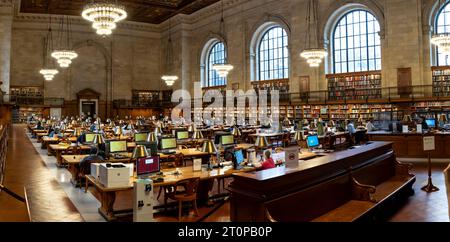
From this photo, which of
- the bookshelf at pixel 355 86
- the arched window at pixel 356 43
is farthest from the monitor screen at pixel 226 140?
the arched window at pixel 356 43

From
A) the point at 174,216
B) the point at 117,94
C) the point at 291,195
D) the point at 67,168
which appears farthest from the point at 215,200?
the point at 117,94

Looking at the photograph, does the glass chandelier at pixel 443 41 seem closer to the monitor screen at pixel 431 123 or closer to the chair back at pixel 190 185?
the monitor screen at pixel 431 123

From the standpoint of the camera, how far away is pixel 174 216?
5.22 m

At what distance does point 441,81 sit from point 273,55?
10.3m

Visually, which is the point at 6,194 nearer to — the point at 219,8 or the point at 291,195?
the point at 291,195

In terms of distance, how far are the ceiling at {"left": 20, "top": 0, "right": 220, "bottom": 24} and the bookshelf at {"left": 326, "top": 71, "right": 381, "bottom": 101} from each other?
37.0ft

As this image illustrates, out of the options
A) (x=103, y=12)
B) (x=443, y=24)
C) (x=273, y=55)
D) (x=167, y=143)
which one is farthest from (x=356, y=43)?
(x=167, y=143)

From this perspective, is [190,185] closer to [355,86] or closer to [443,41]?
[443,41]

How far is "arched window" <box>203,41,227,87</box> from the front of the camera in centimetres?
2691

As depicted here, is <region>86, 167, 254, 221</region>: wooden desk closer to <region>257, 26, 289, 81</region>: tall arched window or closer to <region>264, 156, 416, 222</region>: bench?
<region>264, 156, 416, 222</region>: bench

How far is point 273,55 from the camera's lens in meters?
23.0

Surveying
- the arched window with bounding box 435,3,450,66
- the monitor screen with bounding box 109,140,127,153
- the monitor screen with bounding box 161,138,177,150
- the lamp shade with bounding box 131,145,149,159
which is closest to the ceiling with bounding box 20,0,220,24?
the arched window with bounding box 435,3,450,66

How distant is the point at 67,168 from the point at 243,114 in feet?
48.7

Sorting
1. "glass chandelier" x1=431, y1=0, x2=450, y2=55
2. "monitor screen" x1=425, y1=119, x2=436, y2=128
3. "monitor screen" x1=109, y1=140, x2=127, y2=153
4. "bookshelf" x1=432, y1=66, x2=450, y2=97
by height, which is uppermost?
"glass chandelier" x1=431, y1=0, x2=450, y2=55
